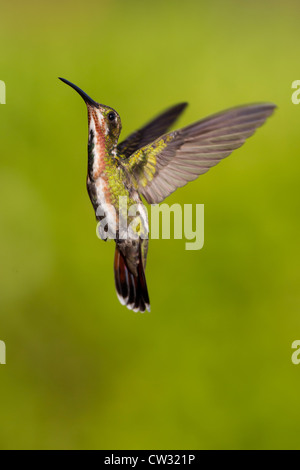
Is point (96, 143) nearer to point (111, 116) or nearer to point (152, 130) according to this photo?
point (111, 116)

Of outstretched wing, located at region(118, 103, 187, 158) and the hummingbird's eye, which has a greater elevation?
outstretched wing, located at region(118, 103, 187, 158)

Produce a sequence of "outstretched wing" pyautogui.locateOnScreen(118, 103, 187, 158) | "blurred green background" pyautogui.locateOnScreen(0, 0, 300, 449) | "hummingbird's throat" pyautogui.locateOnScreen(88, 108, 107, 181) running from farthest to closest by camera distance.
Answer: "blurred green background" pyautogui.locateOnScreen(0, 0, 300, 449) < "outstretched wing" pyautogui.locateOnScreen(118, 103, 187, 158) < "hummingbird's throat" pyautogui.locateOnScreen(88, 108, 107, 181)

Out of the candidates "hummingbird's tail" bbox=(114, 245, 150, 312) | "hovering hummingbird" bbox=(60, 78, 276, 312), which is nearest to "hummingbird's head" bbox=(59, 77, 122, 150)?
"hovering hummingbird" bbox=(60, 78, 276, 312)

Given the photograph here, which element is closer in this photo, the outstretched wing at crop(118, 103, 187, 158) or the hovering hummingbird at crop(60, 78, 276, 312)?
the hovering hummingbird at crop(60, 78, 276, 312)

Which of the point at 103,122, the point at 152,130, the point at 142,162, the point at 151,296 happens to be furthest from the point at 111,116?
the point at 151,296

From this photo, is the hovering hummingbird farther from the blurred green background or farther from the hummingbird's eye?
the blurred green background
